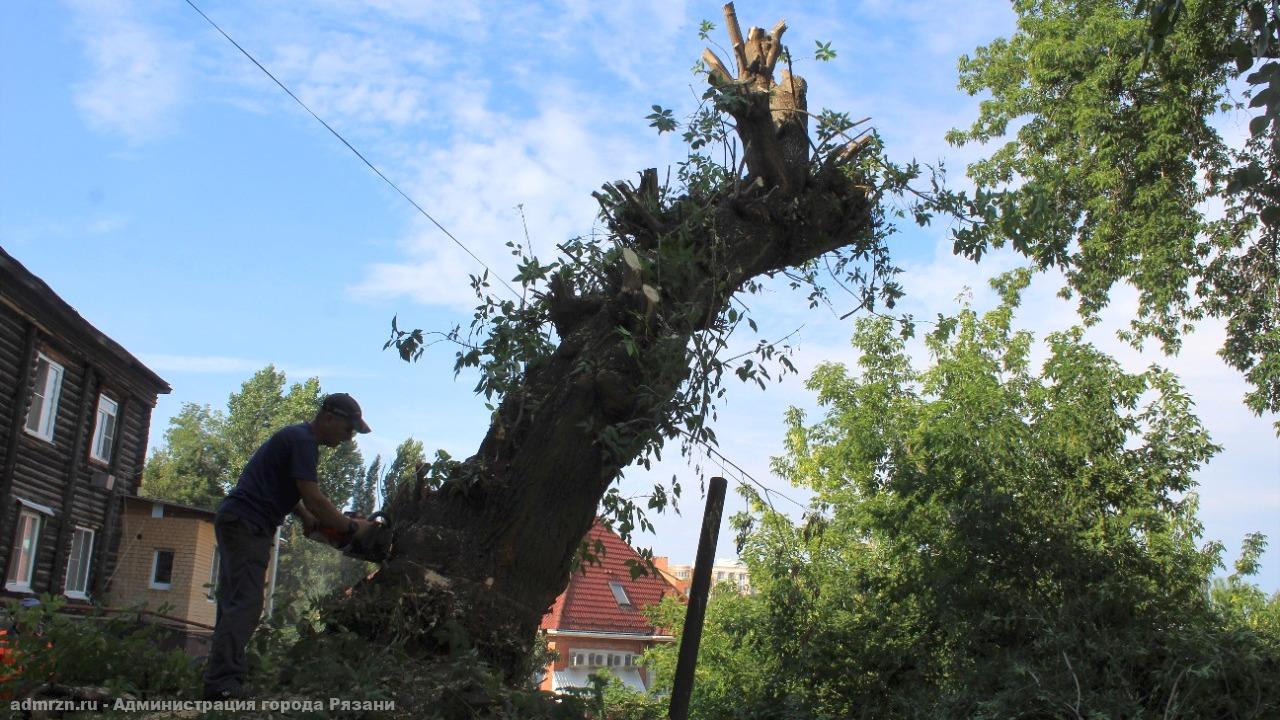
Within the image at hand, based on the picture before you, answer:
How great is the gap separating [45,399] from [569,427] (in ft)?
52.7

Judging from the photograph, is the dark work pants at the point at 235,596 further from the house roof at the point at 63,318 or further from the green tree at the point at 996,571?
the house roof at the point at 63,318

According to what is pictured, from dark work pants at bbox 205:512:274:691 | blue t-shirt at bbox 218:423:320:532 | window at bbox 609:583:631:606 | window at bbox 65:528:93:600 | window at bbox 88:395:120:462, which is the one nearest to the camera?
dark work pants at bbox 205:512:274:691

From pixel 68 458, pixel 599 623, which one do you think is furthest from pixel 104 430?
pixel 599 623

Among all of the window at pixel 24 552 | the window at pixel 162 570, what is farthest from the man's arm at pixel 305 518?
the window at pixel 162 570

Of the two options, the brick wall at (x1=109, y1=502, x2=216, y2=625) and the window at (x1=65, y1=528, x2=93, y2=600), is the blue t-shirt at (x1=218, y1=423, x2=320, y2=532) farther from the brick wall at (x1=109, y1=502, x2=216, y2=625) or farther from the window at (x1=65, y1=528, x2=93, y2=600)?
the brick wall at (x1=109, y1=502, x2=216, y2=625)

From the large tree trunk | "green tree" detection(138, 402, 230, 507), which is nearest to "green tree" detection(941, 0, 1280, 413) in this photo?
the large tree trunk

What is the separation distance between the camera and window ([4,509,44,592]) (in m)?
17.1

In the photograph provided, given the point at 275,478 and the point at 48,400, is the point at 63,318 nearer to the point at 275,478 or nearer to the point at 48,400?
the point at 48,400

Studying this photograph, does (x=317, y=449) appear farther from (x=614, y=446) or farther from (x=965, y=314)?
(x=965, y=314)

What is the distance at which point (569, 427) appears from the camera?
5.95 m

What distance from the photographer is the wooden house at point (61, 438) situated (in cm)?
1669

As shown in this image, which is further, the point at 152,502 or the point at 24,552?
the point at 152,502

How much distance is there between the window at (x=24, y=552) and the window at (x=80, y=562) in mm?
1673

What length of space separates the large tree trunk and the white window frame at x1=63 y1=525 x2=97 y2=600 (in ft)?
56.3
